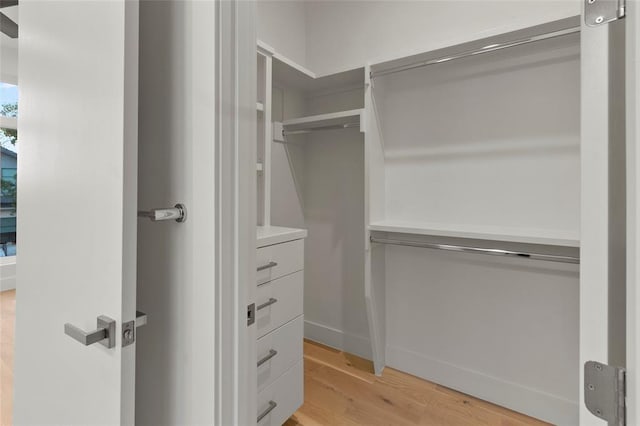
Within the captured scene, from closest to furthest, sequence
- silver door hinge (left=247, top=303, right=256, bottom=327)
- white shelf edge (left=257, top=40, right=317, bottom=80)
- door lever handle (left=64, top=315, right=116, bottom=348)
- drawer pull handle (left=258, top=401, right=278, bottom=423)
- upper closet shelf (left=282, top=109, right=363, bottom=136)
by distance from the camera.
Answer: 1. door lever handle (left=64, top=315, right=116, bottom=348)
2. silver door hinge (left=247, top=303, right=256, bottom=327)
3. drawer pull handle (left=258, top=401, right=278, bottom=423)
4. white shelf edge (left=257, top=40, right=317, bottom=80)
5. upper closet shelf (left=282, top=109, right=363, bottom=136)

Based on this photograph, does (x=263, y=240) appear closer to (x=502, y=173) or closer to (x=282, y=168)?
(x=282, y=168)

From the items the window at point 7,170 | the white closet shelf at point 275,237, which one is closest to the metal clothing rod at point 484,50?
the white closet shelf at point 275,237

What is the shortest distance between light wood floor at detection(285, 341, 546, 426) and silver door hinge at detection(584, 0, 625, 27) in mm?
1771

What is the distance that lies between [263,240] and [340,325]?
4.32ft

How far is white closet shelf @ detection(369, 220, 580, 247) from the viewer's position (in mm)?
1427

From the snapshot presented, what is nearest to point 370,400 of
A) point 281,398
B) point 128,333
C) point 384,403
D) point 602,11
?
point 384,403

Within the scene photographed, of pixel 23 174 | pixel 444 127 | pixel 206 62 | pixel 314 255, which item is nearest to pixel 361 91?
pixel 444 127

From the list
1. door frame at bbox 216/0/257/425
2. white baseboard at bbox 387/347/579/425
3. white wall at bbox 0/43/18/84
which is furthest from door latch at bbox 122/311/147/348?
white wall at bbox 0/43/18/84

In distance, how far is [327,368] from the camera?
83.0 inches

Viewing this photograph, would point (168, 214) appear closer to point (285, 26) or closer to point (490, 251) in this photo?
point (490, 251)

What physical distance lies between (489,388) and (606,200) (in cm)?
176

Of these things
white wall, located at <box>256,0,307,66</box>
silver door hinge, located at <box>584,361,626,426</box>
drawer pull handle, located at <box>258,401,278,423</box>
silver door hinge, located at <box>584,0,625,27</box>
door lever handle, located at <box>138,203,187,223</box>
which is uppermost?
white wall, located at <box>256,0,307,66</box>

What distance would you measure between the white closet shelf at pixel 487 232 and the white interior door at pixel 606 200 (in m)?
1.10

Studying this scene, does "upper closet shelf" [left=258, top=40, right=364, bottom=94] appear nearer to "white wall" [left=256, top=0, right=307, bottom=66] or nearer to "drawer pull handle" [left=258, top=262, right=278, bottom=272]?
"white wall" [left=256, top=0, right=307, bottom=66]
